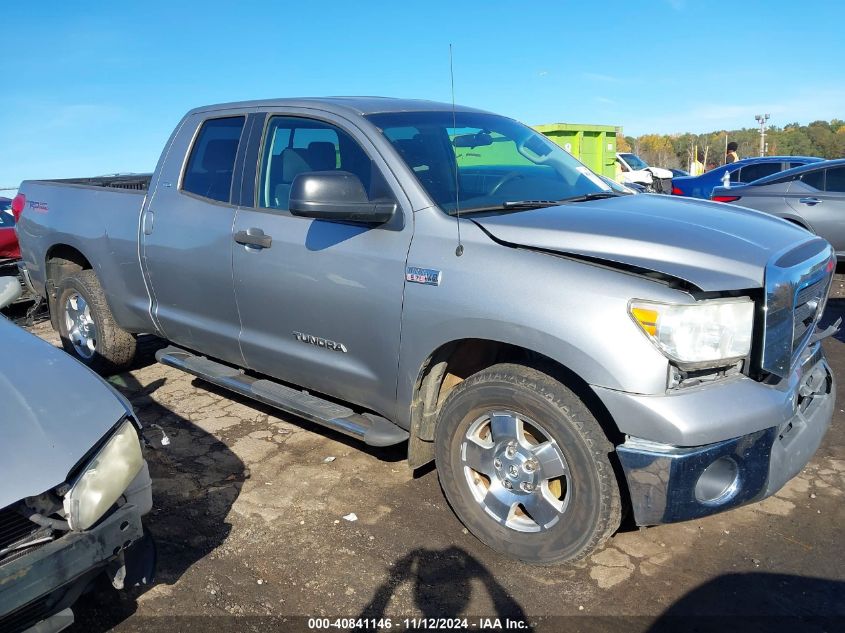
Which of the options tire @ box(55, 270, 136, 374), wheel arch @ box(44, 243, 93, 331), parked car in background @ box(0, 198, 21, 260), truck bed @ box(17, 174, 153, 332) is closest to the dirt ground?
truck bed @ box(17, 174, 153, 332)

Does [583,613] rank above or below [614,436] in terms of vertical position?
below

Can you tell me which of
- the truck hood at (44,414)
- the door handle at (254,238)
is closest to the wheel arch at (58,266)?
the door handle at (254,238)

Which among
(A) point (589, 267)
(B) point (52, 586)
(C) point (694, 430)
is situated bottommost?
(B) point (52, 586)

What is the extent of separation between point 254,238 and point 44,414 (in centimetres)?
164

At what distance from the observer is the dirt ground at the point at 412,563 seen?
8.74 feet

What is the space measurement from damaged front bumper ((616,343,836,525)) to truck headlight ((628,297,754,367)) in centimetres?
15

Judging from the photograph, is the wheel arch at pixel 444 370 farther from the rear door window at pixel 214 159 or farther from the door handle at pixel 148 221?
the door handle at pixel 148 221

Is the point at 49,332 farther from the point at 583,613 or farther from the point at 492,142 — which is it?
the point at 583,613

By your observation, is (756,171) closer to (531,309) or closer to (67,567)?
(531,309)

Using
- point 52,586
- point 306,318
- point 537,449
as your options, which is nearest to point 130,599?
point 52,586

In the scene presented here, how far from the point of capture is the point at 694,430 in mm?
2412

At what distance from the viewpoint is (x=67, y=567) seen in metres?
2.12

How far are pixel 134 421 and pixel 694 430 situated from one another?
200cm

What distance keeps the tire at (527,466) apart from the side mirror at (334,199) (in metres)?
0.87
